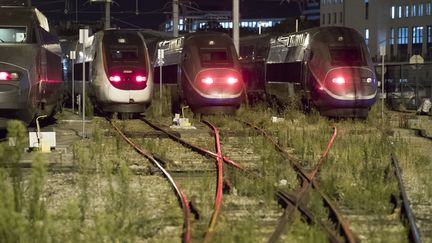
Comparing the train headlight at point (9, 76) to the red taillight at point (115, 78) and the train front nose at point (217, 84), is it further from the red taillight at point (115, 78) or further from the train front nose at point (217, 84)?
the train front nose at point (217, 84)

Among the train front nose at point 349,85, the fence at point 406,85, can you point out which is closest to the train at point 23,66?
the train front nose at point 349,85

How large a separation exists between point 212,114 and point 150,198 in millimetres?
12929

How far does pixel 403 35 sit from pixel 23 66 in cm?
8625

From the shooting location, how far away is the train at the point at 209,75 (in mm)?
21688

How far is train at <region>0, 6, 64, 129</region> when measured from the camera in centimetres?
1352

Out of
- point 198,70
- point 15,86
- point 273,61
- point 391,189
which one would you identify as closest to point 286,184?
point 391,189

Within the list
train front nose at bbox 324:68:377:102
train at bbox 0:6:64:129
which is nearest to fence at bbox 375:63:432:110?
train front nose at bbox 324:68:377:102

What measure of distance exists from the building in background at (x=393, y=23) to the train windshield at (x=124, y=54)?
72.0 m

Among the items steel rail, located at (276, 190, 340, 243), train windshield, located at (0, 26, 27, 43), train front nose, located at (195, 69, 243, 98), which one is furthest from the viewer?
train front nose, located at (195, 69, 243, 98)

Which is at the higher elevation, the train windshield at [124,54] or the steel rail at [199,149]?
the train windshield at [124,54]

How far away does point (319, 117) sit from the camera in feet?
68.2

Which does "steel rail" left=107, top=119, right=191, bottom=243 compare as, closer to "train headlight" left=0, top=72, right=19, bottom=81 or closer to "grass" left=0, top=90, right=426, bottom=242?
"grass" left=0, top=90, right=426, bottom=242

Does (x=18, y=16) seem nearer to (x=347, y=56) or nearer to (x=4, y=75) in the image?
(x=4, y=75)

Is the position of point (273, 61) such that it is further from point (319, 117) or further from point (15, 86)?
point (15, 86)
